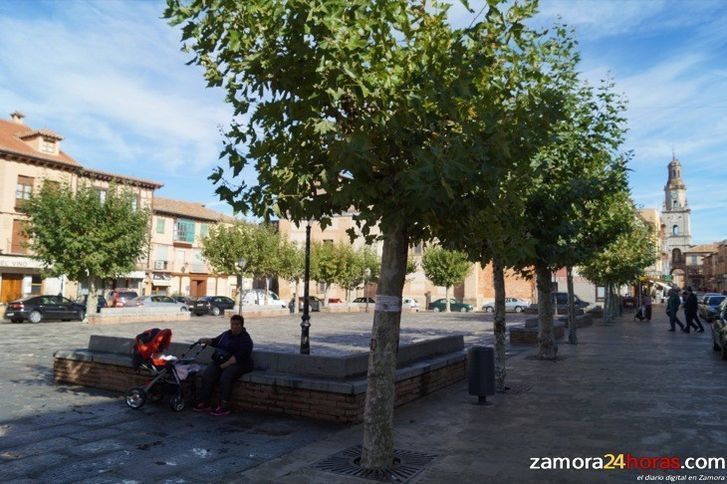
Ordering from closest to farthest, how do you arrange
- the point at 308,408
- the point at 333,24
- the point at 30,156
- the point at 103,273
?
the point at 333,24
the point at 308,408
the point at 103,273
the point at 30,156

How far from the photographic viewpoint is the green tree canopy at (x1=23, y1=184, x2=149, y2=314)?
25.7 m

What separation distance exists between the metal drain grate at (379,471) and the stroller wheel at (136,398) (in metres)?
3.45

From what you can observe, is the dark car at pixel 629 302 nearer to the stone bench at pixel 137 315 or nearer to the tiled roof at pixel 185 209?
the tiled roof at pixel 185 209

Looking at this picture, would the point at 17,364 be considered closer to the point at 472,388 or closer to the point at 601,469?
the point at 472,388

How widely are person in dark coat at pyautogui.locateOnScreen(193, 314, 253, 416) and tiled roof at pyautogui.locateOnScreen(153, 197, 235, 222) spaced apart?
43274 mm

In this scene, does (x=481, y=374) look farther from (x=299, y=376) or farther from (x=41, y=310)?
(x=41, y=310)

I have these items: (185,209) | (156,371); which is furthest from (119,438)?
(185,209)

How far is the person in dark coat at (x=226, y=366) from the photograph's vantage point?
7.76 metres

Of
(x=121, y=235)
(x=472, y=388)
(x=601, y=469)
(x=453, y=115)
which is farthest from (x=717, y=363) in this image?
(x=121, y=235)

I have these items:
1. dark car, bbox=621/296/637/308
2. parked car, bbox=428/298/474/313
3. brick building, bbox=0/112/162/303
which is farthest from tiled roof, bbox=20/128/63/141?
dark car, bbox=621/296/637/308

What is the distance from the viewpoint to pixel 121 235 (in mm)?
26547

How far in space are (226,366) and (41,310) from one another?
938 inches

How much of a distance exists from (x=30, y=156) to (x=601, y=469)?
4224 cm

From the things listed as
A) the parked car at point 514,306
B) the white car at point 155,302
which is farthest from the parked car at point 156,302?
the parked car at point 514,306
